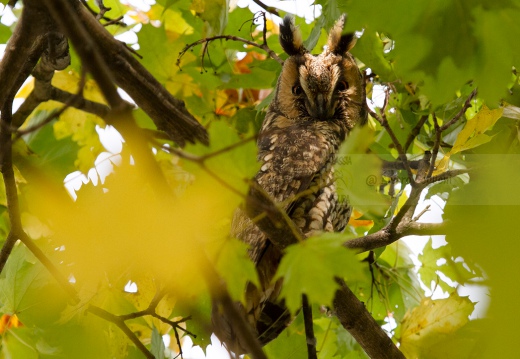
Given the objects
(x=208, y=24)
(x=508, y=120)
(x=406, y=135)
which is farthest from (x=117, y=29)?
(x=508, y=120)

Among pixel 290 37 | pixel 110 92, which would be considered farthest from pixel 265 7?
pixel 110 92

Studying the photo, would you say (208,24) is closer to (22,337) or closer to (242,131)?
(242,131)

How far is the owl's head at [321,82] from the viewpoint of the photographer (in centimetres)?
205

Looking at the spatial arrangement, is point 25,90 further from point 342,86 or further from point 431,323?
point 431,323

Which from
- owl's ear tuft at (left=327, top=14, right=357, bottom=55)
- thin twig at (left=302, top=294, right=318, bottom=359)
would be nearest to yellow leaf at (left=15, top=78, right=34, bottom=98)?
owl's ear tuft at (left=327, top=14, right=357, bottom=55)

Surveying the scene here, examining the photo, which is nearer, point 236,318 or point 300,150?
point 236,318

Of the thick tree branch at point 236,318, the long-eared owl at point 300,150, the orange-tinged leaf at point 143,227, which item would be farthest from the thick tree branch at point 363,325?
the thick tree branch at point 236,318

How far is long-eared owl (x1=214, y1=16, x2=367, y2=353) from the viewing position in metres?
1.59

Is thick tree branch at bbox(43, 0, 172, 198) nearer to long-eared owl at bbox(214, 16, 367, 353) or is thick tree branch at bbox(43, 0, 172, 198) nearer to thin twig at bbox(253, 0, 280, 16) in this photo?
long-eared owl at bbox(214, 16, 367, 353)

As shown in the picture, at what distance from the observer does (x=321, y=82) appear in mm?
2039

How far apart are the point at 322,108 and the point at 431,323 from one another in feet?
2.94

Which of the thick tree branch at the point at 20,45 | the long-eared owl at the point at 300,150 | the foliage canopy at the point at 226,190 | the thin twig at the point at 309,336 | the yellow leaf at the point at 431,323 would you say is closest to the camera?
the foliage canopy at the point at 226,190

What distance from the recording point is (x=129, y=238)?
0.78 m

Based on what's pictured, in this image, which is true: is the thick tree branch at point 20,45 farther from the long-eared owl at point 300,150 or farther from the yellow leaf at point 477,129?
the yellow leaf at point 477,129
